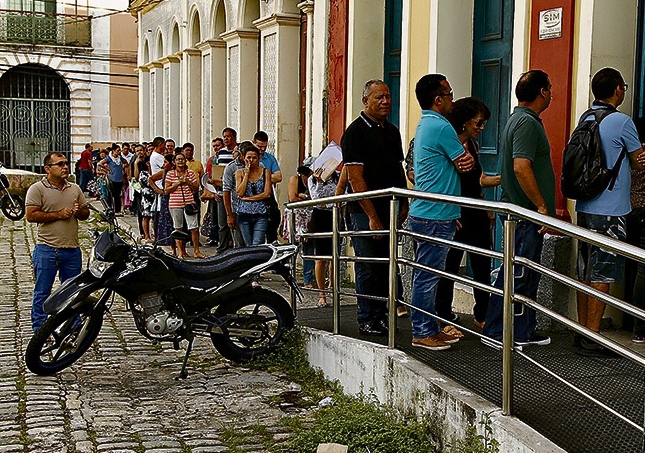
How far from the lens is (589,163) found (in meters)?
6.30

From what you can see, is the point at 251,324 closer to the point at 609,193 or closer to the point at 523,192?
the point at 523,192

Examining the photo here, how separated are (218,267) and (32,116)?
29374 mm

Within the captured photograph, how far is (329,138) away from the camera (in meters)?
12.4

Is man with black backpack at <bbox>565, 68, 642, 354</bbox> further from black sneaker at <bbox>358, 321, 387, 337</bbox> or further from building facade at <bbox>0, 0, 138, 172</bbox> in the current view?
building facade at <bbox>0, 0, 138, 172</bbox>

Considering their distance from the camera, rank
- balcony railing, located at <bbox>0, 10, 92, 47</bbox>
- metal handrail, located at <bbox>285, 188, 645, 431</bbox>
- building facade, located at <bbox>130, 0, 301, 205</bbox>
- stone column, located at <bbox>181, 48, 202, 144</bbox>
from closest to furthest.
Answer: metal handrail, located at <bbox>285, 188, 645, 431</bbox>, building facade, located at <bbox>130, 0, 301, 205</bbox>, stone column, located at <bbox>181, 48, 202, 144</bbox>, balcony railing, located at <bbox>0, 10, 92, 47</bbox>

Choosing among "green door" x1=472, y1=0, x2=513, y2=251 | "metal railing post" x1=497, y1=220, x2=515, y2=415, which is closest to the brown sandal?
"metal railing post" x1=497, y1=220, x2=515, y2=415

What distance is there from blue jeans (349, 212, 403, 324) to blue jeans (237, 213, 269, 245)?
3834 mm

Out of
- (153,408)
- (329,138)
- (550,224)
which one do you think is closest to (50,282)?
(153,408)

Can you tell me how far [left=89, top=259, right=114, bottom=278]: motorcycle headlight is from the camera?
7602mm

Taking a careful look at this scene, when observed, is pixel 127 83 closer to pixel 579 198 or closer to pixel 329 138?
pixel 329 138

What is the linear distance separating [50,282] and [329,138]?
15.2 ft

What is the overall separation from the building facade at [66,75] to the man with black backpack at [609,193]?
31059 mm

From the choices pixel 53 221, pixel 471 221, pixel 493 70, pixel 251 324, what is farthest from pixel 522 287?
pixel 53 221

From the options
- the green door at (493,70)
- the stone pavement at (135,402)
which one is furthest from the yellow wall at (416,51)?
the stone pavement at (135,402)
